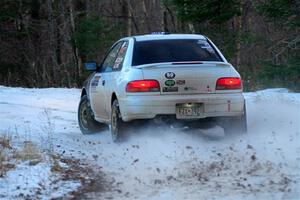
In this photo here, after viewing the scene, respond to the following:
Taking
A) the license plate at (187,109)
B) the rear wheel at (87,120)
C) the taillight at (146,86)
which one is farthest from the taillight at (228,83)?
the rear wheel at (87,120)

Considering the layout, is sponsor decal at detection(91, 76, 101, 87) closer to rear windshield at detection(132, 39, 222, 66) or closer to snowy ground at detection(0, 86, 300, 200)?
snowy ground at detection(0, 86, 300, 200)

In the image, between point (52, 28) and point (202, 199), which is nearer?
point (202, 199)

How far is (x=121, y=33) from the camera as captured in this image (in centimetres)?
3591

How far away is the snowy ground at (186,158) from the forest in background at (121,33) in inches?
199

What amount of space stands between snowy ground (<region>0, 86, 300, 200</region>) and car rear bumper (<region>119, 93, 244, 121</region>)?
398 millimetres

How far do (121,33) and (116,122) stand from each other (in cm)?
2698

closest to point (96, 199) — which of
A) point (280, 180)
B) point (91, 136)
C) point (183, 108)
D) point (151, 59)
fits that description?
point (280, 180)

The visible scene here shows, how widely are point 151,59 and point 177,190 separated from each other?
328cm

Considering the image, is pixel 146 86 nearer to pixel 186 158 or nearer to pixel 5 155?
pixel 186 158

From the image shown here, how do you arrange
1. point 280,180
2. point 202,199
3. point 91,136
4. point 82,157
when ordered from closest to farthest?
point 202,199 < point 280,180 < point 82,157 < point 91,136

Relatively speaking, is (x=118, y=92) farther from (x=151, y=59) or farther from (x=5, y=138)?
(x=5, y=138)

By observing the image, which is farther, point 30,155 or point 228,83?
point 228,83

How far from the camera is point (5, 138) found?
9.27m

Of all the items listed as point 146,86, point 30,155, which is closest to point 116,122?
point 146,86
